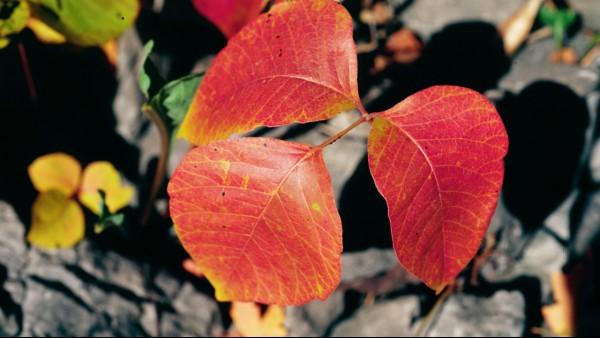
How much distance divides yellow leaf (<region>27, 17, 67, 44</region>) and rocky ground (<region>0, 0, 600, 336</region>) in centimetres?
24

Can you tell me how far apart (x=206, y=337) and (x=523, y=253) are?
4.09 feet

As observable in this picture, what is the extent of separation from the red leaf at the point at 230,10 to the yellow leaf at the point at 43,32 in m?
0.64

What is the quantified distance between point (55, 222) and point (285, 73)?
981 mm

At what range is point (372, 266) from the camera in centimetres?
178

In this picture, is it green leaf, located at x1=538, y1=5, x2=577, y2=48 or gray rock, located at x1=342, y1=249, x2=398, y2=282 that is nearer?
gray rock, located at x1=342, y1=249, x2=398, y2=282

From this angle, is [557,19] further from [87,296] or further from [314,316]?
[87,296]

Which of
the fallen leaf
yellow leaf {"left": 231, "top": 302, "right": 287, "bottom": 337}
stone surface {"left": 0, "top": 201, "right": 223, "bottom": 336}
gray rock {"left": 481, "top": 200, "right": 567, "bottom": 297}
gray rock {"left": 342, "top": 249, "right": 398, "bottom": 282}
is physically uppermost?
stone surface {"left": 0, "top": 201, "right": 223, "bottom": 336}

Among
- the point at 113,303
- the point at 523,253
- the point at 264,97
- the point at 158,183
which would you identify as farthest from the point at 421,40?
the point at 113,303

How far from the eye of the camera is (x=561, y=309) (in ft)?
6.01

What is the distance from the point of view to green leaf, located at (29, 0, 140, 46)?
130 centimetres

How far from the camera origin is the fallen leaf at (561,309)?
5.92 feet

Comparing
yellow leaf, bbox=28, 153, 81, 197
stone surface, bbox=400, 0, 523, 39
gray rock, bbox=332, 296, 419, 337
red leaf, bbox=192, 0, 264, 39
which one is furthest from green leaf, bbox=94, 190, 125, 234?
stone surface, bbox=400, 0, 523, 39

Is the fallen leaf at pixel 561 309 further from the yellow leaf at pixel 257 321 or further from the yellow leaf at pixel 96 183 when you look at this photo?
the yellow leaf at pixel 96 183

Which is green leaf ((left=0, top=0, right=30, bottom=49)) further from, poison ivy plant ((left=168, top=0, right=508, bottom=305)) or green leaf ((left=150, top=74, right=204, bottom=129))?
poison ivy plant ((left=168, top=0, right=508, bottom=305))
